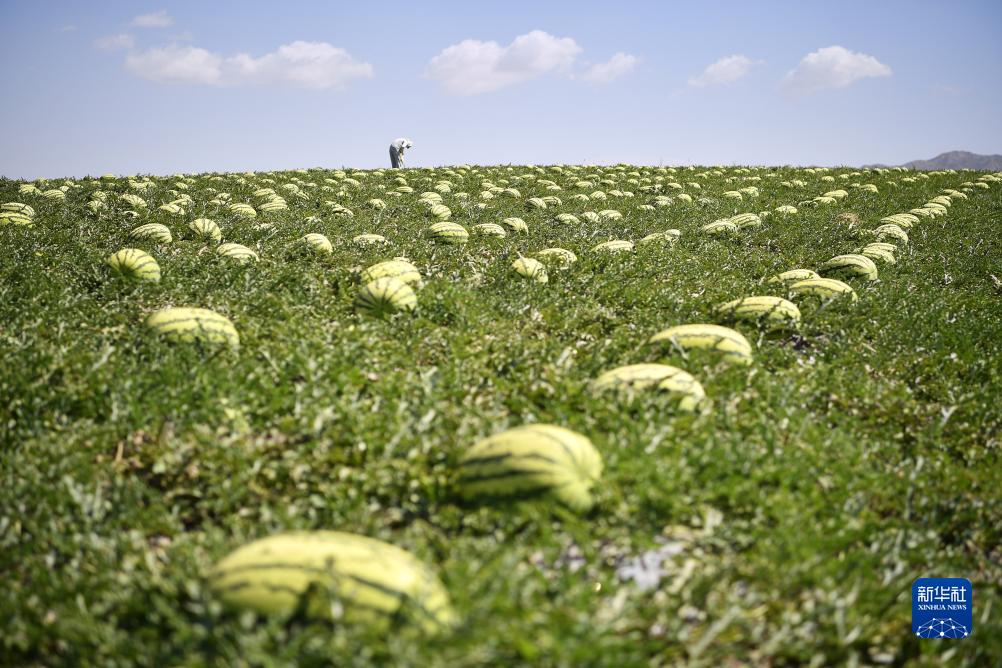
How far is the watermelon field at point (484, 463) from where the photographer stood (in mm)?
2156

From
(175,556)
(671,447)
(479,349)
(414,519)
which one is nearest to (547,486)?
(414,519)

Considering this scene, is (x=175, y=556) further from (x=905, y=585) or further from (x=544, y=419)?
(x=905, y=585)

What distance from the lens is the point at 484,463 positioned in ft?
9.41

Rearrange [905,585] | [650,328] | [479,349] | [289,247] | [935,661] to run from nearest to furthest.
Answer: [935,661]
[905,585]
[479,349]
[650,328]
[289,247]

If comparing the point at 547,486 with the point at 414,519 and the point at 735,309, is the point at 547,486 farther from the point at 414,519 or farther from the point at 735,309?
the point at 735,309

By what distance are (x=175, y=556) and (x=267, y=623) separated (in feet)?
2.07

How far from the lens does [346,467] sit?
3086 mm

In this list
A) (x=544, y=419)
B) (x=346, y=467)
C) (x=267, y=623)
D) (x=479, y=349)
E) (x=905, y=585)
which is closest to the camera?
(x=267, y=623)

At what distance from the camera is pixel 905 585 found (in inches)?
105

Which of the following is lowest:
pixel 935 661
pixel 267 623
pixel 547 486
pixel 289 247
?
pixel 935 661

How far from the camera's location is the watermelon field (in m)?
2.16

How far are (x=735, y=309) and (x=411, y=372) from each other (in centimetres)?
310

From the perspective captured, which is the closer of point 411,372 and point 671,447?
point 671,447

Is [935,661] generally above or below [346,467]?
below
